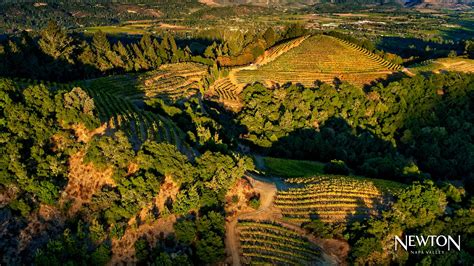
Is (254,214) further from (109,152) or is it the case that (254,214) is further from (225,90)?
(225,90)

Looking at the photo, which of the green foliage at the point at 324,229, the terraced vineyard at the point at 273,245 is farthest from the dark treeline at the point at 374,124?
the terraced vineyard at the point at 273,245

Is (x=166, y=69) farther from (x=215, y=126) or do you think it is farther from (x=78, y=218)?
(x=78, y=218)

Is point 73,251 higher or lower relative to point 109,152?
lower

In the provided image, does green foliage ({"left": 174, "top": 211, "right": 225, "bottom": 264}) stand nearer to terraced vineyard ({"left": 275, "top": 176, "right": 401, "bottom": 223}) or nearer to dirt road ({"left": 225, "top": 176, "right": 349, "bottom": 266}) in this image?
dirt road ({"left": 225, "top": 176, "right": 349, "bottom": 266})

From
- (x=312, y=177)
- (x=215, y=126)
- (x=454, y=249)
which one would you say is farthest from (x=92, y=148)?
(x=454, y=249)

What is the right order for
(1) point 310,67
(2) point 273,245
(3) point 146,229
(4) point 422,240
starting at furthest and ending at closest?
(1) point 310,67, (4) point 422,240, (2) point 273,245, (3) point 146,229

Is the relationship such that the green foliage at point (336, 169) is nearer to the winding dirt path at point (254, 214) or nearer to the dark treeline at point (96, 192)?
the winding dirt path at point (254, 214)

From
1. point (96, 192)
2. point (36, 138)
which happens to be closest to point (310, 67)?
point (96, 192)
